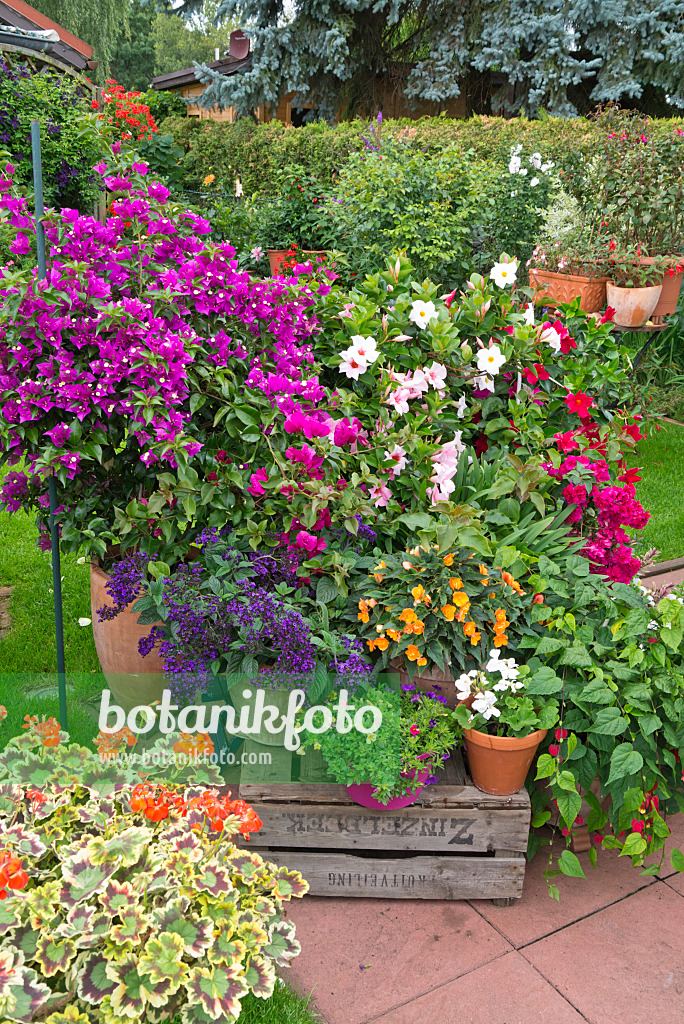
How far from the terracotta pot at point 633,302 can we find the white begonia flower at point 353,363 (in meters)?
2.77

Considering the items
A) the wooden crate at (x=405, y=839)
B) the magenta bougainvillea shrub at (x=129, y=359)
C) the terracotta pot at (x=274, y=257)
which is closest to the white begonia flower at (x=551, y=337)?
the magenta bougainvillea shrub at (x=129, y=359)

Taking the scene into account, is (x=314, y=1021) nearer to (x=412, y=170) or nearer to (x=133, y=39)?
(x=412, y=170)

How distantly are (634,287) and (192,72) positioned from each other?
11960 millimetres

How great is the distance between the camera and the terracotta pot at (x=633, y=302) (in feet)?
15.5

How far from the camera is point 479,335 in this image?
2.92 m

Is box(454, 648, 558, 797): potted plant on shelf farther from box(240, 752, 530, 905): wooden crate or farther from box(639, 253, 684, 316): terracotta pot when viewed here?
box(639, 253, 684, 316): terracotta pot

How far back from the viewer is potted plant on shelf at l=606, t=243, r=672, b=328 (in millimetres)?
4730

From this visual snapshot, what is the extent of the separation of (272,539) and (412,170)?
125 inches

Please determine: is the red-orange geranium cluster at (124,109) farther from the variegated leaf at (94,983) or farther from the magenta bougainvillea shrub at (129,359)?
the variegated leaf at (94,983)

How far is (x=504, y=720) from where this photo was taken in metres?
1.97

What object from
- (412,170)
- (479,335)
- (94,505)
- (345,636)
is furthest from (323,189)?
(345,636)

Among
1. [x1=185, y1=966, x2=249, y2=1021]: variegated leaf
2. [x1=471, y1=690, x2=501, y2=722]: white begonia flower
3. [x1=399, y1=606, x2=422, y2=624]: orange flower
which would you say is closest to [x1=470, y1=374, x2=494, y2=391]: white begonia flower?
[x1=399, y1=606, x2=422, y2=624]: orange flower

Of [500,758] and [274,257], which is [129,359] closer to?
[500,758]

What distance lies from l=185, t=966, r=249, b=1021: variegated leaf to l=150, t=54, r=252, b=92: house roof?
12.7 meters
